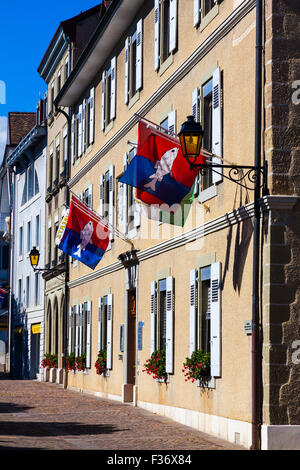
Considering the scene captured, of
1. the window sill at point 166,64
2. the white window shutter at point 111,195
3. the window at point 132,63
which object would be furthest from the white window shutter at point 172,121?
the white window shutter at point 111,195

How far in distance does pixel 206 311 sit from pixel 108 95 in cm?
1147

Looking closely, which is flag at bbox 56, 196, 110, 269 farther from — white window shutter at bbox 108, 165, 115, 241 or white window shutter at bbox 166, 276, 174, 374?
white window shutter at bbox 108, 165, 115, 241

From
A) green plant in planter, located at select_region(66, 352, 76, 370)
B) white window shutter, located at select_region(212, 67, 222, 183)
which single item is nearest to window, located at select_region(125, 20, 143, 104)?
white window shutter, located at select_region(212, 67, 222, 183)

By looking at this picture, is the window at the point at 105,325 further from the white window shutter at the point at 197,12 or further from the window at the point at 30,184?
the window at the point at 30,184

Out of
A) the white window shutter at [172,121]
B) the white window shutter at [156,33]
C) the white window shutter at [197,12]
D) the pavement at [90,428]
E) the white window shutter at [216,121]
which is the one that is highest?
the white window shutter at [156,33]

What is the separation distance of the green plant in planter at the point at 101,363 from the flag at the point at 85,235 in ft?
15.5

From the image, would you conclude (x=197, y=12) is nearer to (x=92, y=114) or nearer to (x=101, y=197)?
(x=101, y=197)

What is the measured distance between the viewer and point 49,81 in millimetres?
40625

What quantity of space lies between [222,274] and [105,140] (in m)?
11.8

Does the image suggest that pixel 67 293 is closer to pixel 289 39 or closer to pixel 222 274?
pixel 222 274

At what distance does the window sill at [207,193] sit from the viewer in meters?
16.2

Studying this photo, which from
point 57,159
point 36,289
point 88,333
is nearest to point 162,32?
point 88,333

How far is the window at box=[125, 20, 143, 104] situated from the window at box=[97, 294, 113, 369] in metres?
5.48

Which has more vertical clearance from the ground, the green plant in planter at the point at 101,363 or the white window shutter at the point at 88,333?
the white window shutter at the point at 88,333
